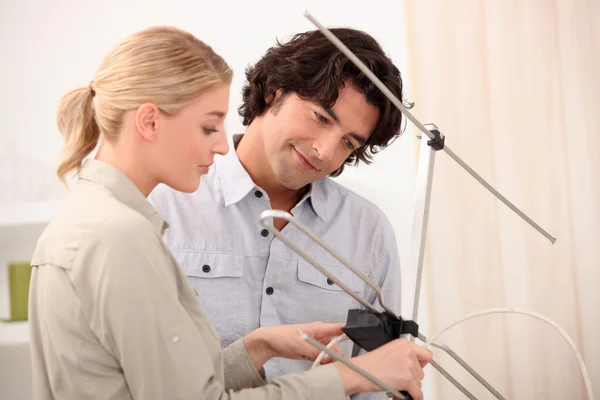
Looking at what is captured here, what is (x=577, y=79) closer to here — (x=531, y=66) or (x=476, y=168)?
(x=531, y=66)

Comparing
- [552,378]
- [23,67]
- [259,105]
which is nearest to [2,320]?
[23,67]

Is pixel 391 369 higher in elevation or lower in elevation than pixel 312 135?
lower

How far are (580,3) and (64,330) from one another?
1522mm

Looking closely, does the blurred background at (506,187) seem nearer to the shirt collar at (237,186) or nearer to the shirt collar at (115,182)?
the shirt collar at (237,186)

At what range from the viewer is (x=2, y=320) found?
79.4 inches

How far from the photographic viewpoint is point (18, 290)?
2.02 metres

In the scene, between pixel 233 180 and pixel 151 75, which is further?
pixel 233 180

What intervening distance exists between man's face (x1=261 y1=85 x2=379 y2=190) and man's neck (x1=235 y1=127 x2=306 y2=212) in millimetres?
40

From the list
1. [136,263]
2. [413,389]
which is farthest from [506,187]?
[136,263]

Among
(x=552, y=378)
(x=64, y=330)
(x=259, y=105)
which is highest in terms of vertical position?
(x=259, y=105)

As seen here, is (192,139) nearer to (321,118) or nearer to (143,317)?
(143,317)

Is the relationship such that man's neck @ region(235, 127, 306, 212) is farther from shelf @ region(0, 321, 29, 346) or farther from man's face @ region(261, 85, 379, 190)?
shelf @ region(0, 321, 29, 346)

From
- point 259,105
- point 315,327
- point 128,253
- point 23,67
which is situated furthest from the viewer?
point 23,67

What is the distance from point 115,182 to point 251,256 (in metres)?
0.54
